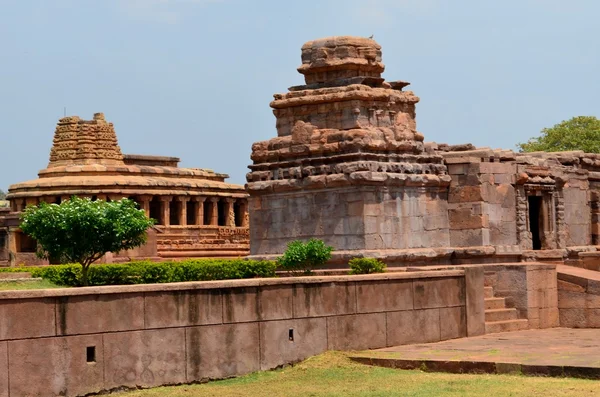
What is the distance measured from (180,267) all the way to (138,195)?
2953 cm

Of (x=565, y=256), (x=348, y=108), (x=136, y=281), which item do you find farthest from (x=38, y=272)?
(x=565, y=256)

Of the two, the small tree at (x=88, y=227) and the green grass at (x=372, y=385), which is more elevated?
the small tree at (x=88, y=227)

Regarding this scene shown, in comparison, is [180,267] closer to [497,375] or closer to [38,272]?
[38,272]

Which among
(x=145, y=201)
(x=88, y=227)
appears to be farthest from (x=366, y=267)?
(x=145, y=201)

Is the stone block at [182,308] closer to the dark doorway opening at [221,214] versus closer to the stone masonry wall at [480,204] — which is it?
the stone masonry wall at [480,204]

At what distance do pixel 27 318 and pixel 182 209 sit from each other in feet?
127

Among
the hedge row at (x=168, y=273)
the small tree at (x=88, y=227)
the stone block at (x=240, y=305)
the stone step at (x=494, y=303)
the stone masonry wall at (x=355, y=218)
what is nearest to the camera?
the stone block at (x=240, y=305)

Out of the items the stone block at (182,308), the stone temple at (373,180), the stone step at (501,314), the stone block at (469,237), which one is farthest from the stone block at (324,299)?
the stone block at (469,237)

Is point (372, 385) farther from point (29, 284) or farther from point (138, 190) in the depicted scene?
point (138, 190)

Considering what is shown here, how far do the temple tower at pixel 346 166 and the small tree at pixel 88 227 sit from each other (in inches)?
106

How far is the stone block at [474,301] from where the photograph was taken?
63.5 feet

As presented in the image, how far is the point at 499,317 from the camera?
2042 cm

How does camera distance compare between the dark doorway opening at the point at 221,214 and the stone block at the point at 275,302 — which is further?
the dark doorway opening at the point at 221,214

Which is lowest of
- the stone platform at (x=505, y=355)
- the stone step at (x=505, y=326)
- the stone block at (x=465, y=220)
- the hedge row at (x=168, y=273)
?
the stone platform at (x=505, y=355)
